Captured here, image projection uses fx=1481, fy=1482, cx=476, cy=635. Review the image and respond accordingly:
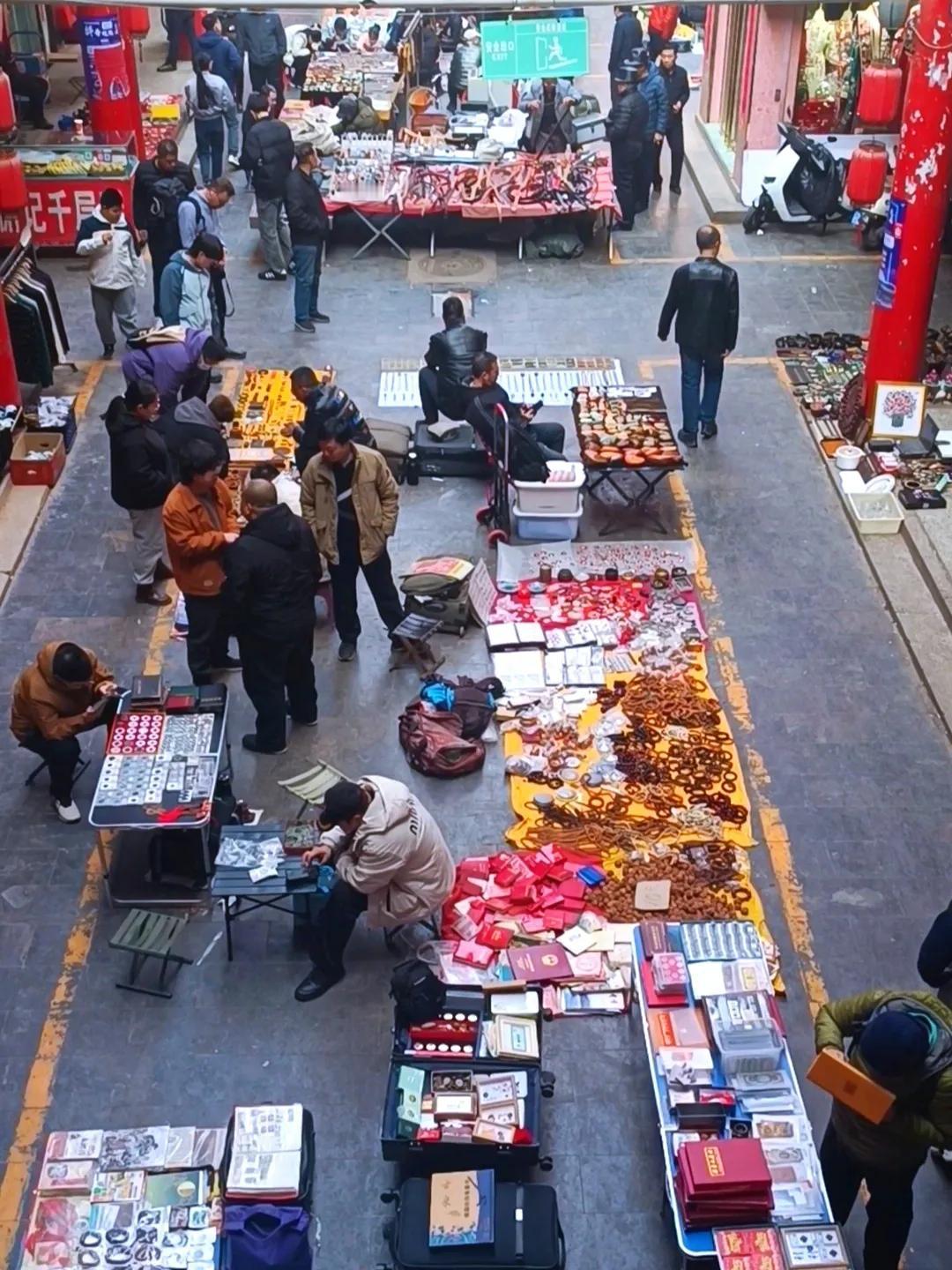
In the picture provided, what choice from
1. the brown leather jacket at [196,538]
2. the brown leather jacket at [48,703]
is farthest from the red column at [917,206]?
the brown leather jacket at [48,703]

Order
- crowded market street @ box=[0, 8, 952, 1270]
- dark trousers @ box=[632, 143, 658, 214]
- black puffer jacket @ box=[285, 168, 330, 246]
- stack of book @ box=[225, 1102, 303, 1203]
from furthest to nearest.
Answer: dark trousers @ box=[632, 143, 658, 214]
black puffer jacket @ box=[285, 168, 330, 246]
crowded market street @ box=[0, 8, 952, 1270]
stack of book @ box=[225, 1102, 303, 1203]

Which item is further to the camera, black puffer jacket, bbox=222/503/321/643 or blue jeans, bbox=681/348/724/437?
blue jeans, bbox=681/348/724/437

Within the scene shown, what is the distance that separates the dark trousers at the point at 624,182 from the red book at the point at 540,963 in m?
12.2

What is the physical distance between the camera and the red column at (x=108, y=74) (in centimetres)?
1770

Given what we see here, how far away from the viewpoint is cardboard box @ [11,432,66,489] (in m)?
12.6

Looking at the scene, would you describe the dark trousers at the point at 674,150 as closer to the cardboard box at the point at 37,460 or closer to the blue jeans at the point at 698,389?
the blue jeans at the point at 698,389

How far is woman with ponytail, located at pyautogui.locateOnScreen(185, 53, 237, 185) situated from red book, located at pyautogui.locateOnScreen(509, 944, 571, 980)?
45.7ft

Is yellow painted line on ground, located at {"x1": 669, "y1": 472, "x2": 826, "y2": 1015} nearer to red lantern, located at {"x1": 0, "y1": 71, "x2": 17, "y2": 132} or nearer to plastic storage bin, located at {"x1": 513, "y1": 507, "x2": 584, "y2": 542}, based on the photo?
plastic storage bin, located at {"x1": 513, "y1": 507, "x2": 584, "y2": 542}

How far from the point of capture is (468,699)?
998 centimetres

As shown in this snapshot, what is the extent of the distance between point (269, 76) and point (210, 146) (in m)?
2.89

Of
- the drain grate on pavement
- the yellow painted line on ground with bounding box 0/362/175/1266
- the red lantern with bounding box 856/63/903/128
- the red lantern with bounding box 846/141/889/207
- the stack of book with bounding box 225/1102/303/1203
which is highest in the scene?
the red lantern with bounding box 856/63/903/128

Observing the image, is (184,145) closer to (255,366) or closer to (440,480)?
(255,366)

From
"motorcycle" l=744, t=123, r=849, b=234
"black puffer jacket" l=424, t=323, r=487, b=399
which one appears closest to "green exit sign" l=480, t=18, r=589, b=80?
"motorcycle" l=744, t=123, r=849, b=234

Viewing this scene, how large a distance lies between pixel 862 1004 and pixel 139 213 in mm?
11459
